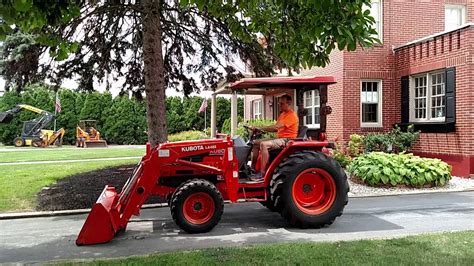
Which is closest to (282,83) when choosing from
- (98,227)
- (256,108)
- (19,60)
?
(98,227)

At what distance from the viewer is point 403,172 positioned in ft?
37.5

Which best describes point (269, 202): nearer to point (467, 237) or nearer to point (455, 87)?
point (467, 237)

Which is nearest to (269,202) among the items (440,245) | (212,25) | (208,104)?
(440,245)

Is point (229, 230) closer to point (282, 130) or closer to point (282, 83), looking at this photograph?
point (282, 130)

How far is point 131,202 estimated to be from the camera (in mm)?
6863

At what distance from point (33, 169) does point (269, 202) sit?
33.5 ft

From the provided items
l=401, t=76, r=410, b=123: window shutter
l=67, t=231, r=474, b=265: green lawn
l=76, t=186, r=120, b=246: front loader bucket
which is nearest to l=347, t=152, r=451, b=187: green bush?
l=401, t=76, r=410, b=123: window shutter

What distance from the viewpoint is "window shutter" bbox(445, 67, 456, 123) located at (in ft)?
42.8

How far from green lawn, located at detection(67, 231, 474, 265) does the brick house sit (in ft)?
25.6

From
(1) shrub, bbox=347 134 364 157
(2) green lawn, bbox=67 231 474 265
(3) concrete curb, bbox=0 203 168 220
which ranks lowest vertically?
(3) concrete curb, bbox=0 203 168 220

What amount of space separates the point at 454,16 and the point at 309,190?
41.2 feet

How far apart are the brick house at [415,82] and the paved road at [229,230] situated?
14.2 ft

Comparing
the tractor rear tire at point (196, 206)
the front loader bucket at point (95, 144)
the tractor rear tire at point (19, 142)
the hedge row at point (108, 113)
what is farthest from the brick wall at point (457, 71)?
the tractor rear tire at point (19, 142)

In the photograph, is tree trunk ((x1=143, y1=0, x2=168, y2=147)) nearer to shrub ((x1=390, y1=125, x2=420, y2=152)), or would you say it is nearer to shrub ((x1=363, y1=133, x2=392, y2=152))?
shrub ((x1=363, y1=133, x2=392, y2=152))
